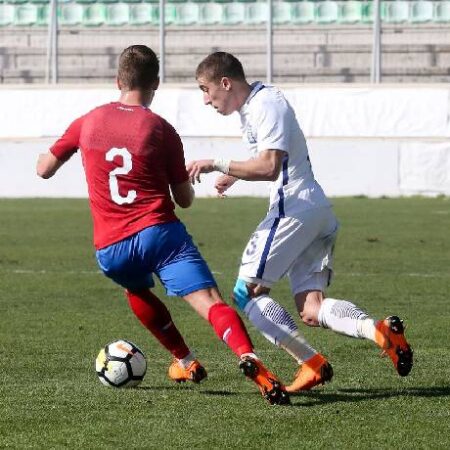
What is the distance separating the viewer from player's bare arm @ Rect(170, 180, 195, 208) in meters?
6.76

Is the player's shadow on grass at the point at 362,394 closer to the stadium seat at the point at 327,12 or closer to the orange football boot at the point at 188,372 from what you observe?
the orange football boot at the point at 188,372

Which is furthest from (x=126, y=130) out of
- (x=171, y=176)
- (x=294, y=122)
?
(x=294, y=122)

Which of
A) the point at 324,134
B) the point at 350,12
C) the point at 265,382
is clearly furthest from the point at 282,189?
the point at 350,12

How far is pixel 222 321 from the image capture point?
6.58m

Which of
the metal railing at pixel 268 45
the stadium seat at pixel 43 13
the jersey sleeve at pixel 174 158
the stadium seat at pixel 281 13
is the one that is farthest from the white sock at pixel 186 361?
the stadium seat at pixel 43 13

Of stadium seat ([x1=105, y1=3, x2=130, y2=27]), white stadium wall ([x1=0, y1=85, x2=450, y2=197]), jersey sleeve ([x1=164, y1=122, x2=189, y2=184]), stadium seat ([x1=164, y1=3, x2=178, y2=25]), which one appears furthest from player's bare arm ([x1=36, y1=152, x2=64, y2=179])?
stadium seat ([x1=105, y1=3, x2=130, y2=27])

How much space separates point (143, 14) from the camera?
104 ft

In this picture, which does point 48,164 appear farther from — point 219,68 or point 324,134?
point 324,134

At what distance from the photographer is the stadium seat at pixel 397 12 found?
30.4 meters

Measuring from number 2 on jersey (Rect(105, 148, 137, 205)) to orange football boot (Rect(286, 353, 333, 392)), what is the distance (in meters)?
1.22

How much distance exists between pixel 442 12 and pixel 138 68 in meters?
24.7

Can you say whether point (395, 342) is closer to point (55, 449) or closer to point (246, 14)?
point (55, 449)

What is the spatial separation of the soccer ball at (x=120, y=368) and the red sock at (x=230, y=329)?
27.7 inches

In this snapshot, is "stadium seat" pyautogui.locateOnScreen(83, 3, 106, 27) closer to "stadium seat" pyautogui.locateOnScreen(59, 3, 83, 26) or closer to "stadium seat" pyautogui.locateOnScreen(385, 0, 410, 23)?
"stadium seat" pyautogui.locateOnScreen(59, 3, 83, 26)
